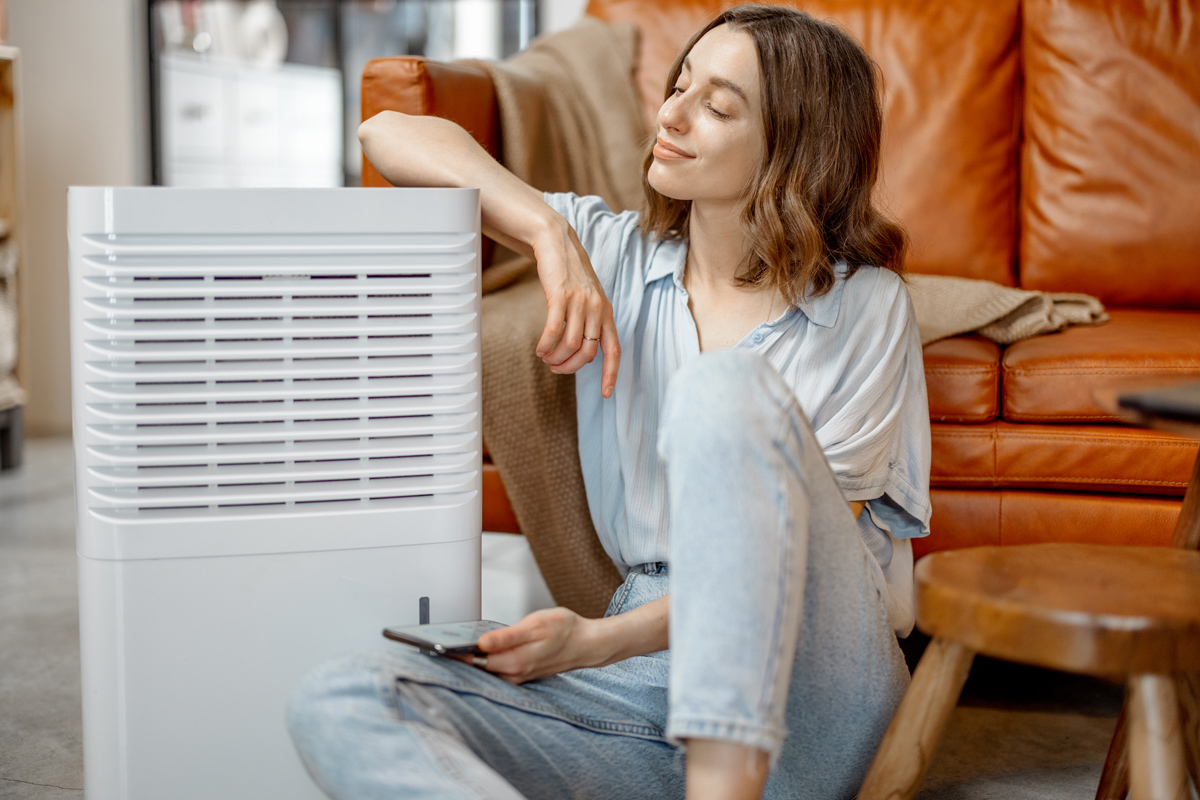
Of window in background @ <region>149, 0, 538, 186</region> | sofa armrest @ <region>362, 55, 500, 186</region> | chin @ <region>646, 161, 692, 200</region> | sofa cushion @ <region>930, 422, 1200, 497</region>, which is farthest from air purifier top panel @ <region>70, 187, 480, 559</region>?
window in background @ <region>149, 0, 538, 186</region>

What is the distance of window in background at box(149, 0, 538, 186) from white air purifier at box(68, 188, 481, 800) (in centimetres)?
272

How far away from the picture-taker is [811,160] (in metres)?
1.10

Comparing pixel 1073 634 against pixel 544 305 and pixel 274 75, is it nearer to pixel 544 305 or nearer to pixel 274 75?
pixel 544 305

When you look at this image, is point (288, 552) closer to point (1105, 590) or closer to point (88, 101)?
point (1105, 590)

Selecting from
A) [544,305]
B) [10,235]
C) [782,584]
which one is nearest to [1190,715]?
[782,584]

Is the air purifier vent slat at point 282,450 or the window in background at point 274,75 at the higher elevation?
the window in background at point 274,75

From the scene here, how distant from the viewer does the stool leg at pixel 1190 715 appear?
781 mm

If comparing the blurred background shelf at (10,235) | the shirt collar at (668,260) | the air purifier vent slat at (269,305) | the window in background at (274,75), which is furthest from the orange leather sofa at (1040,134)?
the window in background at (274,75)

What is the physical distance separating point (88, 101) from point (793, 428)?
309cm

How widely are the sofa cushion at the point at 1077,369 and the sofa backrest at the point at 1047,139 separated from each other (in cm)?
42

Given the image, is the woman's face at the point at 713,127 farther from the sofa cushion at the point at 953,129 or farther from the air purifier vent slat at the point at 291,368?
the sofa cushion at the point at 953,129

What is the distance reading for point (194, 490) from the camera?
0.83m

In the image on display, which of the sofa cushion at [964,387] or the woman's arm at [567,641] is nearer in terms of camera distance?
the woman's arm at [567,641]

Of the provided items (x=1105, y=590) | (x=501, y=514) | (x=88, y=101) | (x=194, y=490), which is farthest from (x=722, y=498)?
(x=88, y=101)
